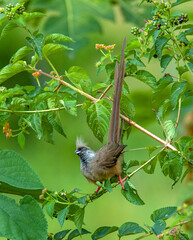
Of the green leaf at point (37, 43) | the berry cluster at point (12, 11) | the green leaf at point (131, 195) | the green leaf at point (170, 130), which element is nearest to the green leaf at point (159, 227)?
the green leaf at point (131, 195)

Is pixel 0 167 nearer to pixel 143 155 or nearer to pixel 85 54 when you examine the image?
pixel 85 54

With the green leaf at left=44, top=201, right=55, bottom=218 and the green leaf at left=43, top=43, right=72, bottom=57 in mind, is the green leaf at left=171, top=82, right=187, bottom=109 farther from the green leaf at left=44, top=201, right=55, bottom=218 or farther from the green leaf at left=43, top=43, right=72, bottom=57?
the green leaf at left=44, top=201, right=55, bottom=218

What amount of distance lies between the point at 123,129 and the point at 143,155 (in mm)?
2236

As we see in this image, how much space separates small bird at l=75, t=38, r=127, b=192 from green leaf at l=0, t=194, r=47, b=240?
1.43 feet

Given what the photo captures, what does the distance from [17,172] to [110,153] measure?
815 mm

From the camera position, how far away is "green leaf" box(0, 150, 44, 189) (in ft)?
6.47

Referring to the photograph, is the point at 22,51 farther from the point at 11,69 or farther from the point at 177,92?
the point at 177,92

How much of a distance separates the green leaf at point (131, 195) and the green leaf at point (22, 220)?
365mm

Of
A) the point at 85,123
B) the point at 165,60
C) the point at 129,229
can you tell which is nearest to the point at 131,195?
the point at 129,229

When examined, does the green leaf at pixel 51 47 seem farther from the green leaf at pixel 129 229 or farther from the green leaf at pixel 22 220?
the green leaf at pixel 129 229

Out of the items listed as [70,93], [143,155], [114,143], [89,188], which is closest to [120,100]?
[70,93]

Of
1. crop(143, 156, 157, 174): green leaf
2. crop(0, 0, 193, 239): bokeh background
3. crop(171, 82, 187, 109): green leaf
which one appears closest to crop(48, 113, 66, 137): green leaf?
crop(143, 156, 157, 174): green leaf

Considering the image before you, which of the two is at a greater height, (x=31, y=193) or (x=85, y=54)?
(x=85, y=54)

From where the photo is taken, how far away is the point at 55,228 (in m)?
4.61
